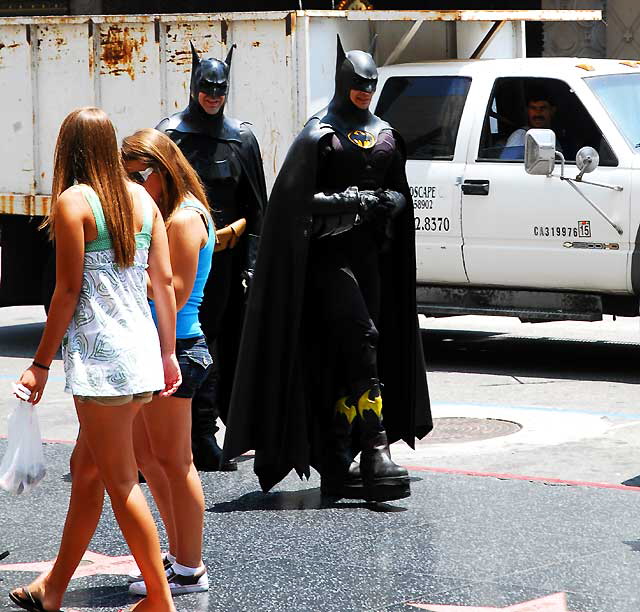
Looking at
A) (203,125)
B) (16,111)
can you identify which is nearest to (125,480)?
(203,125)

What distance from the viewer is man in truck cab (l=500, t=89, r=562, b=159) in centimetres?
1059

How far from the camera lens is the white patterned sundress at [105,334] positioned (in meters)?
4.82

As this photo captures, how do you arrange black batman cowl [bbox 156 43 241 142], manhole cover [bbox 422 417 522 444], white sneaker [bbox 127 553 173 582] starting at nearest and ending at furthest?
white sneaker [bbox 127 553 173 582] → black batman cowl [bbox 156 43 241 142] → manhole cover [bbox 422 417 522 444]

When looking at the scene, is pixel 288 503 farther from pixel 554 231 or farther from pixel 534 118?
pixel 534 118

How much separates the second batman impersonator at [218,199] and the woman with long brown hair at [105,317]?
2.63 metres

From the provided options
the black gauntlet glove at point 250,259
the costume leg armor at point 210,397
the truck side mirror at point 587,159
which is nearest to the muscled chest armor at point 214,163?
the black gauntlet glove at point 250,259

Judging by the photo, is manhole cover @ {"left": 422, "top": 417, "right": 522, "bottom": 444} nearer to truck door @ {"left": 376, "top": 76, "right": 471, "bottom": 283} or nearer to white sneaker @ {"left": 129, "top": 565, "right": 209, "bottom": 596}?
truck door @ {"left": 376, "top": 76, "right": 471, "bottom": 283}

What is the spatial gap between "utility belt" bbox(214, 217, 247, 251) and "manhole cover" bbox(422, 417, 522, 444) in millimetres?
1605

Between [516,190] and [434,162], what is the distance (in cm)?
69

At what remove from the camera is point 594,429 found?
8.60 metres

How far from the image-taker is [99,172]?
4.90 m

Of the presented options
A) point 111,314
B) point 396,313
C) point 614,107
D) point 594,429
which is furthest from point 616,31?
point 111,314

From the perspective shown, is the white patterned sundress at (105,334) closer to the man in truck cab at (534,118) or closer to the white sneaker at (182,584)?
the white sneaker at (182,584)

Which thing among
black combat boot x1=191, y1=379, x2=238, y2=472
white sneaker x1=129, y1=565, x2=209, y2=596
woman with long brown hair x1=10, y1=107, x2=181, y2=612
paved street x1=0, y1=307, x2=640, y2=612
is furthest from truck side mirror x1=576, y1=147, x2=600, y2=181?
woman with long brown hair x1=10, y1=107, x2=181, y2=612
